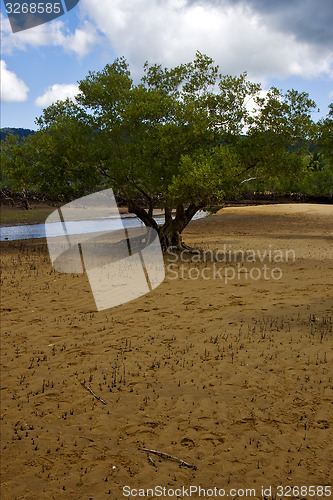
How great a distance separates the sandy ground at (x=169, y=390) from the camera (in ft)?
14.3

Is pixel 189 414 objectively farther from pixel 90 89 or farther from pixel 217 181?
pixel 90 89

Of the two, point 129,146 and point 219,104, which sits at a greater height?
point 219,104

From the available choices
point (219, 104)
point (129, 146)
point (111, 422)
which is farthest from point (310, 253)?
point (111, 422)

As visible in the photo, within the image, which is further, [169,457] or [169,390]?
[169,390]

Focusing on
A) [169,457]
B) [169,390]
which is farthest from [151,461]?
[169,390]

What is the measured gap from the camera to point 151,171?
14.6 m

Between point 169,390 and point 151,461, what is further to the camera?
point 169,390

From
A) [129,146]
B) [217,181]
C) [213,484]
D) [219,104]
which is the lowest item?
[213,484]

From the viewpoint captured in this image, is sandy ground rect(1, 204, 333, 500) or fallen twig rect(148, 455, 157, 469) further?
fallen twig rect(148, 455, 157, 469)

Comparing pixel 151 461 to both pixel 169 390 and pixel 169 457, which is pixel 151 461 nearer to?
pixel 169 457

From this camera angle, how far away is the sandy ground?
4.36m

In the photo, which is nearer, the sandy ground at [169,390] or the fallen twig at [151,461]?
the sandy ground at [169,390]

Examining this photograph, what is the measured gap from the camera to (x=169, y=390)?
605 centimetres

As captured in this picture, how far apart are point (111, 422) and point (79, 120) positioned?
13.9 meters
